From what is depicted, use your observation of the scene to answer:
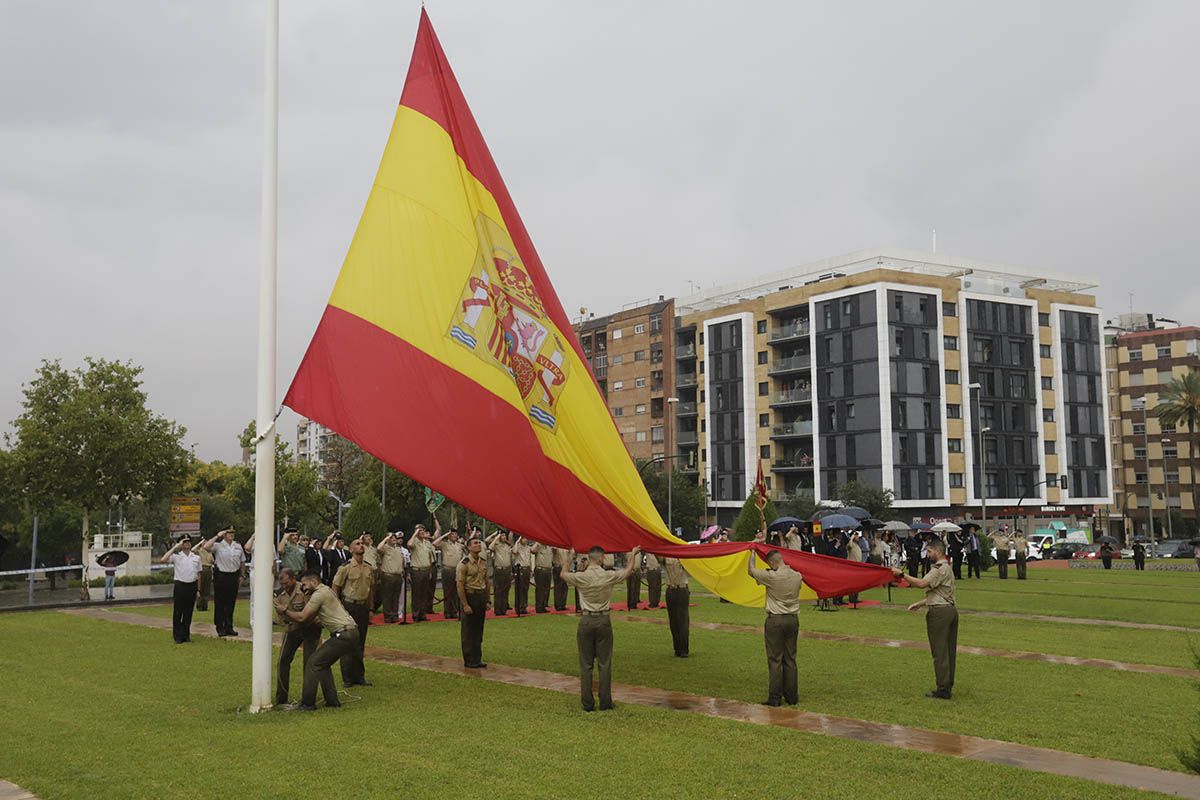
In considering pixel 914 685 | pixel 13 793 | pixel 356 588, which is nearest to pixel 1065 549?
pixel 914 685

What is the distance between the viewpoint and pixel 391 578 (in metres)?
23.6

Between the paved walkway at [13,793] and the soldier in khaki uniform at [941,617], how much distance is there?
10527 mm

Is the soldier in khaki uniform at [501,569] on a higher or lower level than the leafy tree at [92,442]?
lower

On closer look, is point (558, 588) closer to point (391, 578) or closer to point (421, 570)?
point (421, 570)

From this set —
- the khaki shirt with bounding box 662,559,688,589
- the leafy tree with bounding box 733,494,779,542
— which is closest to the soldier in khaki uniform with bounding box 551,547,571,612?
the khaki shirt with bounding box 662,559,688,589

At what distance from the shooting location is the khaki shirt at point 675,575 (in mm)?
18281

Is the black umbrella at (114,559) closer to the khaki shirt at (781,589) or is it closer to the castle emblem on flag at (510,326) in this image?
the castle emblem on flag at (510,326)

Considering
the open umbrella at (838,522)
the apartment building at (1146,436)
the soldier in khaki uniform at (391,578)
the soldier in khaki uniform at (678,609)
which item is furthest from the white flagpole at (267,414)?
the apartment building at (1146,436)

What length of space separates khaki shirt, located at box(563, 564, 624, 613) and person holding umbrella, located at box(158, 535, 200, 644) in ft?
34.3

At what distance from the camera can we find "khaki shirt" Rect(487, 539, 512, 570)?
2631cm

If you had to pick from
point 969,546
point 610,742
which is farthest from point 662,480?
point 610,742

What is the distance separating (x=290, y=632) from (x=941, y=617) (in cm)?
897

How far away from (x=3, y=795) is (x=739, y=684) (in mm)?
9477

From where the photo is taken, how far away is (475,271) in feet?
46.0
